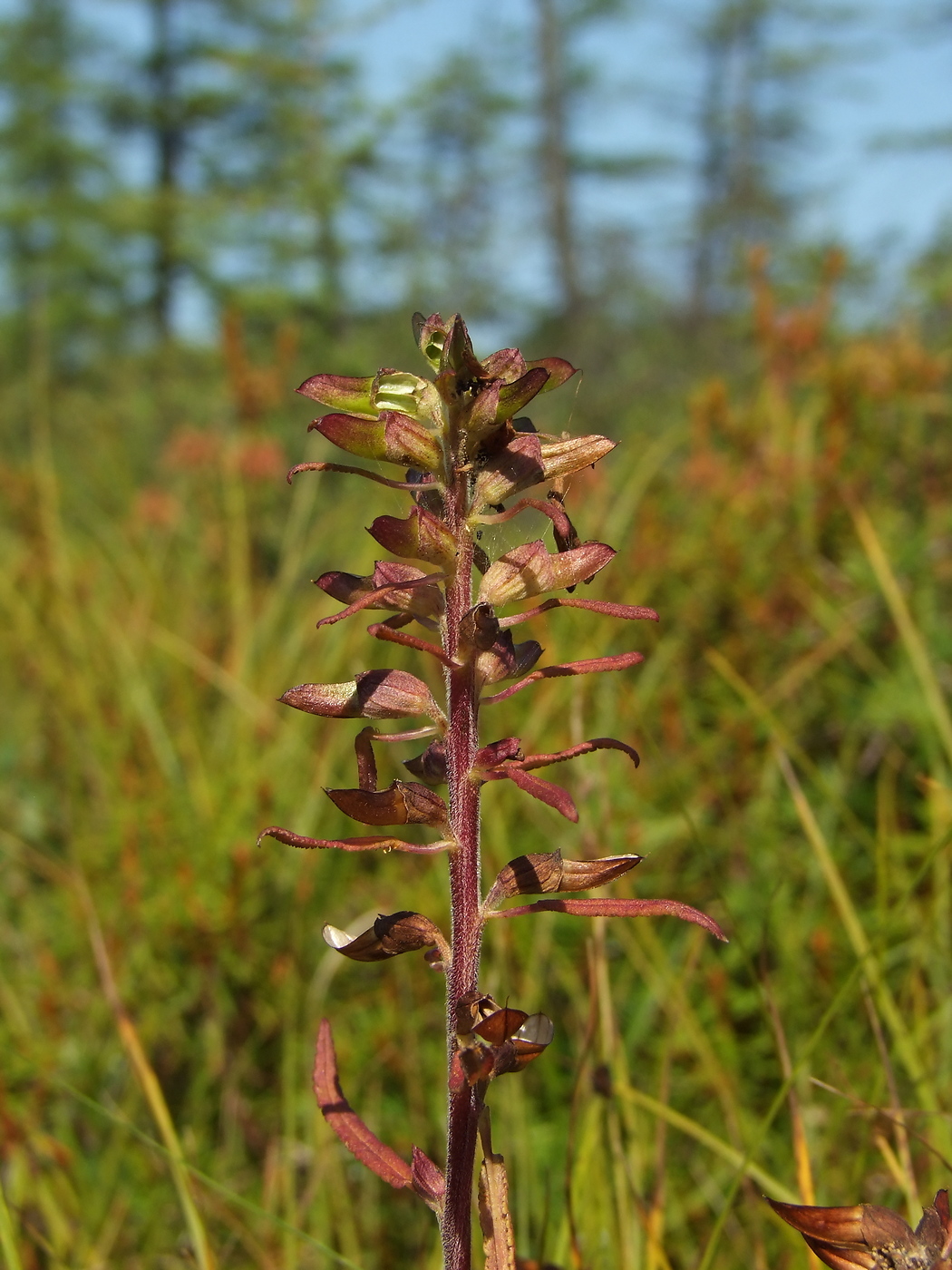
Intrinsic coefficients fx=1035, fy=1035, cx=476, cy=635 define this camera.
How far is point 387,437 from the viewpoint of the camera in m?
0.61

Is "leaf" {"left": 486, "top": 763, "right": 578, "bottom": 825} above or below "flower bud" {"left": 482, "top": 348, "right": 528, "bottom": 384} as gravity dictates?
below

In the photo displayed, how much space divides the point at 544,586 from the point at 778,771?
146 centimetres

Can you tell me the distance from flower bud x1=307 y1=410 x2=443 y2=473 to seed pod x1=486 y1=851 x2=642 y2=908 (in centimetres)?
25

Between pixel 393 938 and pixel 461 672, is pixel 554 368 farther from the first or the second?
pixel 393 938

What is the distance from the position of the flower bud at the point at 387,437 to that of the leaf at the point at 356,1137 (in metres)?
0.40

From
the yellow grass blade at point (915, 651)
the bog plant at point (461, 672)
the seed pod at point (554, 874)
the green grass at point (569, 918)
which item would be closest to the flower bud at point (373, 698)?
the bog plant at point (461, 672)

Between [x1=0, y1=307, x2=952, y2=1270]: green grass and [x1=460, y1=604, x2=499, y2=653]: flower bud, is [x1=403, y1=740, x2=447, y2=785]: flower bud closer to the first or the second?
[x1=460, y1=604, x2=499, y2=653]: flower bud

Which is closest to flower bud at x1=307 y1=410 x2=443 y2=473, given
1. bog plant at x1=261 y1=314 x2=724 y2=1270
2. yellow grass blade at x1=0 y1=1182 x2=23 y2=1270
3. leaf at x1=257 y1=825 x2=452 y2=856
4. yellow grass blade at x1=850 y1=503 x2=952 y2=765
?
bog plant at x1=261 y1=314 x2=724 y2=1270

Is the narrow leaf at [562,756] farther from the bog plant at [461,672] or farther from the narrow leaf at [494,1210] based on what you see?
the narrow leaf at [494,1210]

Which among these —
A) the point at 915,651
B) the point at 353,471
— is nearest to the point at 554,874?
the point at 353,471

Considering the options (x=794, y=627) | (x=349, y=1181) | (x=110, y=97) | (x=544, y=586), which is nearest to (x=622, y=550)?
(x=794, y=627)

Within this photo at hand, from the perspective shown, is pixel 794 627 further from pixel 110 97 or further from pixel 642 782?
pixel 110 97

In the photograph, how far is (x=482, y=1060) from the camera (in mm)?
557

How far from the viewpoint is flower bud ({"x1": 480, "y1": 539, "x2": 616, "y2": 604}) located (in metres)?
0.62
